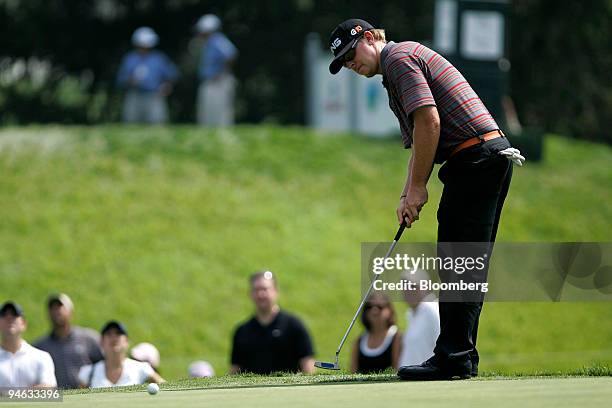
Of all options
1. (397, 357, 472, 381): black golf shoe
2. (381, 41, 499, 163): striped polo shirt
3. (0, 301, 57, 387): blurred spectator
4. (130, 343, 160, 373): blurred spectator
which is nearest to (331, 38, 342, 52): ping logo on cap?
(381, 41, 499, 163): striped polo shirt

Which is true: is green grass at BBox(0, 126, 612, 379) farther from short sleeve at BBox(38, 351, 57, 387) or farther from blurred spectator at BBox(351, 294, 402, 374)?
short sleeve at BBox(38, 351, 57, 387)

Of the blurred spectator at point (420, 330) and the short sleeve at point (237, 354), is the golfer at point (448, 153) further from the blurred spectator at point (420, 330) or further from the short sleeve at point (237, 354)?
the short sleeve at point (237, 354)

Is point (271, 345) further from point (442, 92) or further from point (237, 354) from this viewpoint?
point (442, 92)

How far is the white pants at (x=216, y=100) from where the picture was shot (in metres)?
19.6

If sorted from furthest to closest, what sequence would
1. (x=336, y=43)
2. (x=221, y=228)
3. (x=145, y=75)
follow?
(x=145, y=75)
(x=221, y=228)
(x=336, y=43)

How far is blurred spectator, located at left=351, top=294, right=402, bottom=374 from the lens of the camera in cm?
969

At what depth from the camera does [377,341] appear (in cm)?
986

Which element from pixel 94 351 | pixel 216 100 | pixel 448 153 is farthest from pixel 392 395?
pixel 216 100

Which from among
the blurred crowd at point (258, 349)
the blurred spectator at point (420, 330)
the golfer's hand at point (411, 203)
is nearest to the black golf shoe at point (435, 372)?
the golfer's hand at point (411, 203)

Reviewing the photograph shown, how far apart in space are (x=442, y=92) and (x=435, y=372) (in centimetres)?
135

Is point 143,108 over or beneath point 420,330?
over

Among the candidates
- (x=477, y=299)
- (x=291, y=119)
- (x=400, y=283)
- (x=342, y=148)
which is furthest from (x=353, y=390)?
(x=291, y=119)

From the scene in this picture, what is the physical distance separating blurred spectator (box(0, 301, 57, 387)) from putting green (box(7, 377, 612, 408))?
2278mm

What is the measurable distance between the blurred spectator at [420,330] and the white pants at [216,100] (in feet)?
33.4
